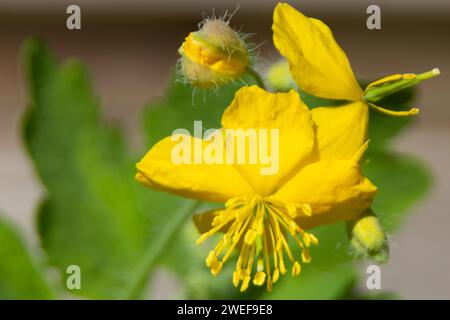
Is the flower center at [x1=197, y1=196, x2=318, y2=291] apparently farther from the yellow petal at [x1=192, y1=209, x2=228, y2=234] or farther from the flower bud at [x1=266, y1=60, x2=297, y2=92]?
the flower bud at [x1=266, y1=60, x2=297, y2=92]

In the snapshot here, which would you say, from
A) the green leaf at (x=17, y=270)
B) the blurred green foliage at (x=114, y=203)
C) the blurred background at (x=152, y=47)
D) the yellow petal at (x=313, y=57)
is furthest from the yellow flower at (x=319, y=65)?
the blurred background at (x=152, y=47)

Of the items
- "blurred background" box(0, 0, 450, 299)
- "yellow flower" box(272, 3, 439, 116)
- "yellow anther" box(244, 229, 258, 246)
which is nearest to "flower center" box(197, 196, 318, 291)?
"yellow anther" box(244, 229, 258, 246)

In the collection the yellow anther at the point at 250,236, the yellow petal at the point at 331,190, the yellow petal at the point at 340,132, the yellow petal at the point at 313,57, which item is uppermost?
the yellow petal at the point at 313,57

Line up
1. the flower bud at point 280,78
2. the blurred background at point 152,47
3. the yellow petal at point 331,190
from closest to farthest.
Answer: the yellow petal at point 331,190
the flower bud at point 280,78
the blurred background at point 152,47

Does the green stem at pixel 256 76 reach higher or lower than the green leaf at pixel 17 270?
higher

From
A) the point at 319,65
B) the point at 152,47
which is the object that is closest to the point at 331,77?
the point at 319,65

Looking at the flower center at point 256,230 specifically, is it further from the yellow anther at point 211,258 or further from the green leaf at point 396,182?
the green leaf at point 396,182

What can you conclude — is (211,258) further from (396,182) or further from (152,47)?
(152,47)
